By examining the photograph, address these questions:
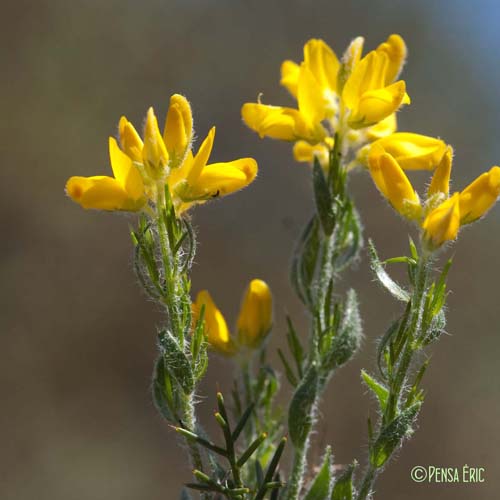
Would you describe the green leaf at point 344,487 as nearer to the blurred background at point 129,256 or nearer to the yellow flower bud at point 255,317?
the yellow flower bud at point 255,317

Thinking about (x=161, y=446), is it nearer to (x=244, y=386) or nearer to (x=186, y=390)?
(x=244, y=386)

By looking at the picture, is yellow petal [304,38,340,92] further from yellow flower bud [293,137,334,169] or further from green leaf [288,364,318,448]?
green leaf [288,364,318,448]

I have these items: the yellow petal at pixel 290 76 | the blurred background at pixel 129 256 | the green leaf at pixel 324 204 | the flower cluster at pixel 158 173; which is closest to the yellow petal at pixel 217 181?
the flower cluster at pixel 158 173

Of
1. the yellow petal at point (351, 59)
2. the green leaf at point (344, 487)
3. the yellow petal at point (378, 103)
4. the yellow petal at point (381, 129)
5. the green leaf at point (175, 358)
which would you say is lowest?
the green leaf at point (344, 487)

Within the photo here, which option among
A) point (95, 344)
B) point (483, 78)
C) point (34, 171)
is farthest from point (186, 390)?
point (483, 78)

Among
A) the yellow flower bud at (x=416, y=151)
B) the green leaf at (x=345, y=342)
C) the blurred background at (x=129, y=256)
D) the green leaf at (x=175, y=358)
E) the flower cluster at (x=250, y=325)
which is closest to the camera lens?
the green leaf at (x=175, y=358)

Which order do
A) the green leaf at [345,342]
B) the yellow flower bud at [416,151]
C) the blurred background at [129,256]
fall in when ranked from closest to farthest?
the green leaf at [345,342]
the yellow flower bud at [416,151]
the blurred background at [129,256]
